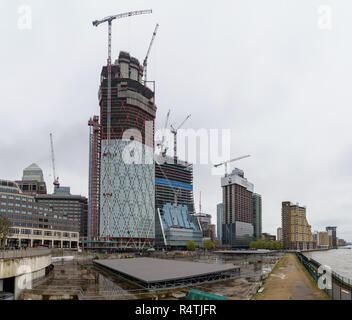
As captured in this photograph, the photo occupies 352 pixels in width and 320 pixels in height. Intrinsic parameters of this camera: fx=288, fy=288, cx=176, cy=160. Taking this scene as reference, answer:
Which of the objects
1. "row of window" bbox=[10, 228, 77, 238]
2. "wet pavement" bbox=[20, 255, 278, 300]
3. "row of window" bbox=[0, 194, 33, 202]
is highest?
"row of window" bbox=[0, 194, 33, 202]

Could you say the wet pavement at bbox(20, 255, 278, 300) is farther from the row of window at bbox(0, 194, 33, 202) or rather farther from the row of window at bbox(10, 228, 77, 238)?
the row of window at bbox(0, 194, 33, 202)

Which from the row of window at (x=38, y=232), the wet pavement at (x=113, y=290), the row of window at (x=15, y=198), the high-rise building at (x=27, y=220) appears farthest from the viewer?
the row of window at (x=15, y=198)

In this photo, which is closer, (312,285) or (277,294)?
(277,294)

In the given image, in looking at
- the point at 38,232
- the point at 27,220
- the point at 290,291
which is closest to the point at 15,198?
the point at 27,220

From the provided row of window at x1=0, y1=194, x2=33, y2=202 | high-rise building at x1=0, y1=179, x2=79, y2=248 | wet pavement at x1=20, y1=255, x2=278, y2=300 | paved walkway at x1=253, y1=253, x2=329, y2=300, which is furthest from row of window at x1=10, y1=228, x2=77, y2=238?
paved walkway at x1=253, y1=253, x2=329, y2=300

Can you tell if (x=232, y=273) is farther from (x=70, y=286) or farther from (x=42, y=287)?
(x=42, y=287)

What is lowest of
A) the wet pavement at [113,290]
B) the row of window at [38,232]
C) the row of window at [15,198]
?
the row of window at [38,232]

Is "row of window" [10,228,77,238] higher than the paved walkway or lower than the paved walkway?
lower

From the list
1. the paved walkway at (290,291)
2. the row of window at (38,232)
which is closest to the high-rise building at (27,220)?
the row of window at (38,232)

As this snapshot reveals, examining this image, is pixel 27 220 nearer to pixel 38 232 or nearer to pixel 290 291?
pixel 38 232

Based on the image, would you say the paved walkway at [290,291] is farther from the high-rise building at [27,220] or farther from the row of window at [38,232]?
the row of window at [38,232]

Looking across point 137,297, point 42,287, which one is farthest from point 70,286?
point 137,297
